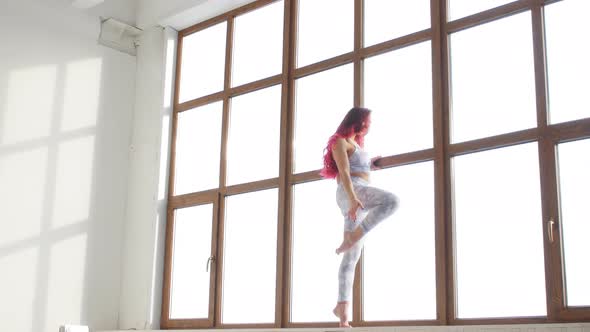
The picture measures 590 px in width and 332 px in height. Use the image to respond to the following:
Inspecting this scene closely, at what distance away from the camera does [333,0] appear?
6.26m

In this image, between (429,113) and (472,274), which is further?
(429,113)

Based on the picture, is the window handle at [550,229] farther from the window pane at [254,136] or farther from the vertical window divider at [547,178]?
the window pane at [254,136]

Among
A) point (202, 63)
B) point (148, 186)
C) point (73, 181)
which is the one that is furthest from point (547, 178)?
point (73, 181)

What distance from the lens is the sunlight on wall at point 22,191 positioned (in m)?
6.46

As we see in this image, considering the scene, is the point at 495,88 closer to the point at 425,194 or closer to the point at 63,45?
the point at 425,194

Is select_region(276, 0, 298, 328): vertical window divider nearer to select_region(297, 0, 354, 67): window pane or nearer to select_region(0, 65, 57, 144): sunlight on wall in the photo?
select_region(297, 0, 354, 67): window pane

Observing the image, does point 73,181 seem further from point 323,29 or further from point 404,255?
point 404,255

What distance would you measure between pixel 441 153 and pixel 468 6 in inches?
41.6

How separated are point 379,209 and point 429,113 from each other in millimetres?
867

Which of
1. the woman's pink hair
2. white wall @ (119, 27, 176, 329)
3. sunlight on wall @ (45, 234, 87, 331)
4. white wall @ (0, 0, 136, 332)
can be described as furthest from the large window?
sunlight on wall @ (45, 234, 87, 331)

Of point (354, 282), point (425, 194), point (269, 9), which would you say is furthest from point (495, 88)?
point (269, 9)

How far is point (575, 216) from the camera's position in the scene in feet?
14.9

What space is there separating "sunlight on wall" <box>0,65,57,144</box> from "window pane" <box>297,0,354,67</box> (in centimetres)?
226

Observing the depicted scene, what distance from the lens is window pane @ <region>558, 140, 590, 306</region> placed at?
4430 millimetres
